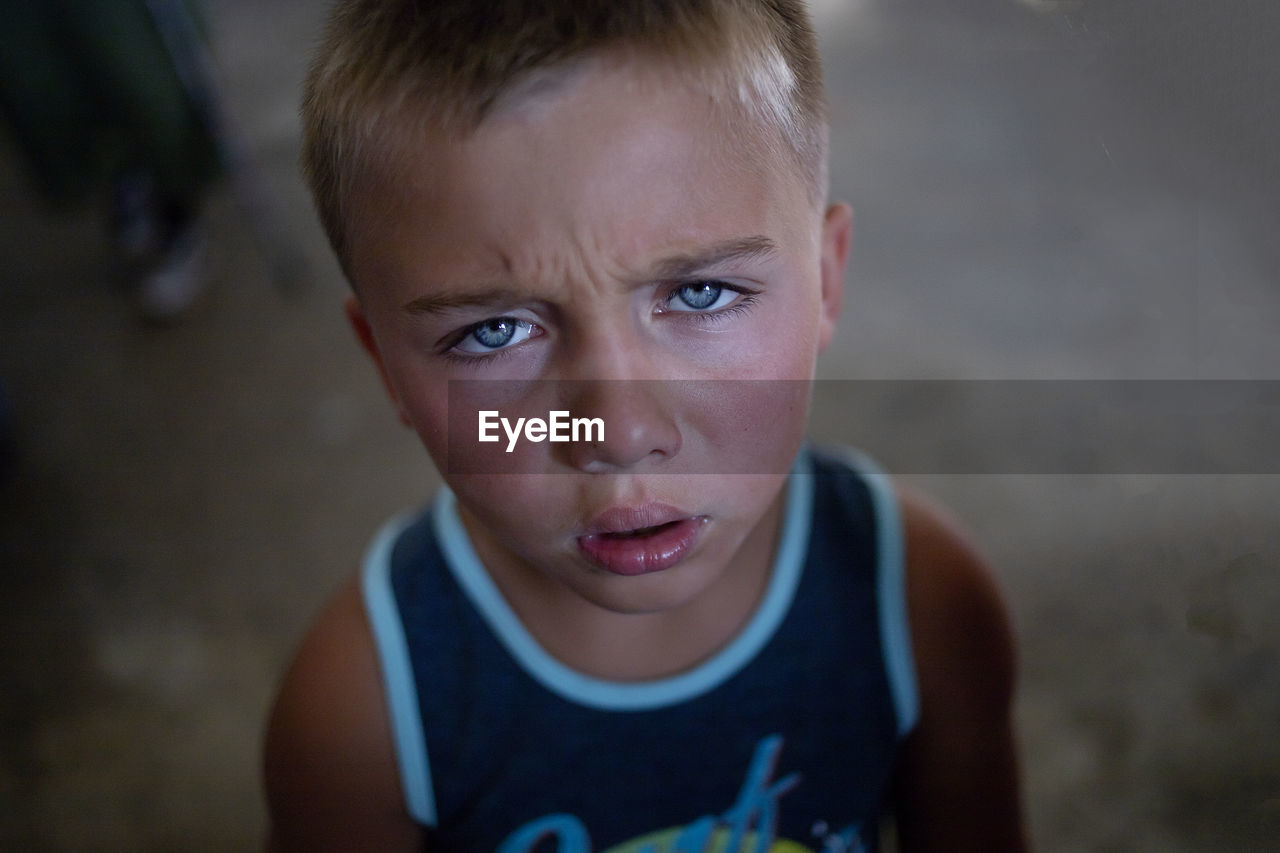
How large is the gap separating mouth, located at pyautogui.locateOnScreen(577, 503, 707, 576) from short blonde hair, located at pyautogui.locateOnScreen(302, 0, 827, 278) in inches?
6.8

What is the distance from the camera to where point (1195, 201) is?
583 millimetres

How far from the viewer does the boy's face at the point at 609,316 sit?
0.39 m

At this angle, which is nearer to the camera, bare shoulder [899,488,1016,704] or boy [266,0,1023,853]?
boy [266,0,1023,853]

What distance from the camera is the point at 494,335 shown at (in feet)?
1.46

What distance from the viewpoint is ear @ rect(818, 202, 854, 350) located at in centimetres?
53

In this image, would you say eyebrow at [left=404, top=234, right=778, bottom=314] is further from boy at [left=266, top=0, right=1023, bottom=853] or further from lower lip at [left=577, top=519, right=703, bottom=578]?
lower lip at [left=577, top=519, right=703, bottom=578]

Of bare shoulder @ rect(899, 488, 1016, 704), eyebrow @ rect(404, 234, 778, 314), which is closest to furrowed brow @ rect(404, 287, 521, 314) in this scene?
eyebrow @ rect(404, 234, 778, 314)

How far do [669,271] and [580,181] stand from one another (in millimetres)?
51

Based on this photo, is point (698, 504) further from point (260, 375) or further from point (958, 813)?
point (260, 375)

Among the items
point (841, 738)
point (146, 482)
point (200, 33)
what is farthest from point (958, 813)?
point (200, 33)

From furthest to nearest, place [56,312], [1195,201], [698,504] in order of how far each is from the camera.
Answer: [56,312], [1195,201], [698,504]

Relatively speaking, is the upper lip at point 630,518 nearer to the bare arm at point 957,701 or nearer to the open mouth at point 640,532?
the open mouth at point 640,532

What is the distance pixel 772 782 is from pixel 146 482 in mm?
1174

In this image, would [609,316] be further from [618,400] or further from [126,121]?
[126,121]
